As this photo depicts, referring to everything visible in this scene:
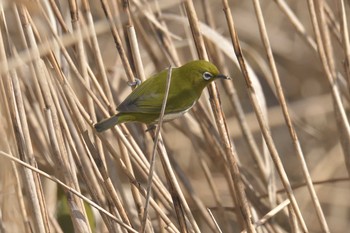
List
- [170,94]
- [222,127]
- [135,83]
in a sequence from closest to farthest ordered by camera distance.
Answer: [222,127] → [135,83] → [170,94]

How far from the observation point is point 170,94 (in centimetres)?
214

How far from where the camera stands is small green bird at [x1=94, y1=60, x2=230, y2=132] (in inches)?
78.6

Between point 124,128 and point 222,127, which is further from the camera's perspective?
point 124,128

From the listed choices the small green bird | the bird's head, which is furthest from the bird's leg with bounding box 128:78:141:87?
the bird's head

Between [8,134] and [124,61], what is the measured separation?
401 millimetres

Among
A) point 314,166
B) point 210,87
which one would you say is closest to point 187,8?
point 210,87

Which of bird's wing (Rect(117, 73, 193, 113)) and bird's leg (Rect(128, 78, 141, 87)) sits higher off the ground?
bird's leg (Rect(128, 78, 141, 87))

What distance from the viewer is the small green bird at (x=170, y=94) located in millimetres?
1997

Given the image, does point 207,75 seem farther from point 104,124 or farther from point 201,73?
point 104,124

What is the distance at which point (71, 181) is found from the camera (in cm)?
190

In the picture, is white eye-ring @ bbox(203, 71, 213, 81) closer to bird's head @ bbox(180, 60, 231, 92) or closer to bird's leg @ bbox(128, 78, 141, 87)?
bird's head @ bbox(180, 60, 231, 92)

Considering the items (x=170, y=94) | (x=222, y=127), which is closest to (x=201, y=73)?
(x=170, y=94)

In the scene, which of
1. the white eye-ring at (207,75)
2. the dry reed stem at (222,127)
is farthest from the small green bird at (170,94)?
the dry reed stem at (222,127)

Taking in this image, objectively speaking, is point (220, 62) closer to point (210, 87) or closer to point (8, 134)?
point (210, 87)
